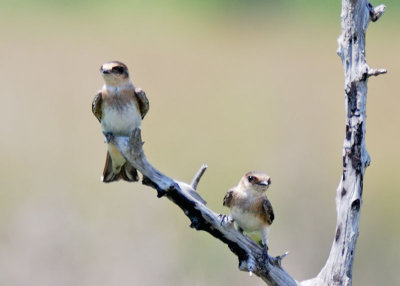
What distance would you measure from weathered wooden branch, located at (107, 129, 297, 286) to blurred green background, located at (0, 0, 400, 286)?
2.20m

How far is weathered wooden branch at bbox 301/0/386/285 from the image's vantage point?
5.56 m

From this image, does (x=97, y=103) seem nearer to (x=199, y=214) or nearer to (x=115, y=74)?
(x=115, y=74)

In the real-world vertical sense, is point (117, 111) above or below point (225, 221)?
above

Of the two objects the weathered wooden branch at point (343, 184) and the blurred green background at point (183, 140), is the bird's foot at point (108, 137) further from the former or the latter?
the blurred green background at point (183, 140)

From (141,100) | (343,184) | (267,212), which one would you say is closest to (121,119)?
(141,100)

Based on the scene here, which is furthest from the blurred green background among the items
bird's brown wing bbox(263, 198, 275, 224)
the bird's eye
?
the bird's eye

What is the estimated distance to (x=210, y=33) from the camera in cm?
1404

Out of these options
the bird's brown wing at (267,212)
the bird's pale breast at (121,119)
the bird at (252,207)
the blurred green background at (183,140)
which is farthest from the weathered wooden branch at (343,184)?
the blurred green background at (183,140)

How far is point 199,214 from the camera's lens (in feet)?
18.6

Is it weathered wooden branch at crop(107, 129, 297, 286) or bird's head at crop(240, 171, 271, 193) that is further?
bird's head at crop(240, 171, 271, 193)

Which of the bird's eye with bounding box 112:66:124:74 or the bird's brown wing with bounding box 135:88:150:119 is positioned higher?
the bird's eye with bounding box 112:66:124:74

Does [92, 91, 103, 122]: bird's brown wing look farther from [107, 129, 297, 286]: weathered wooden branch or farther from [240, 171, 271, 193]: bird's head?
[240, 171, 271, 193]: bird's head

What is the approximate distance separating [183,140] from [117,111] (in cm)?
433

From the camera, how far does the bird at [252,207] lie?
251 inches
